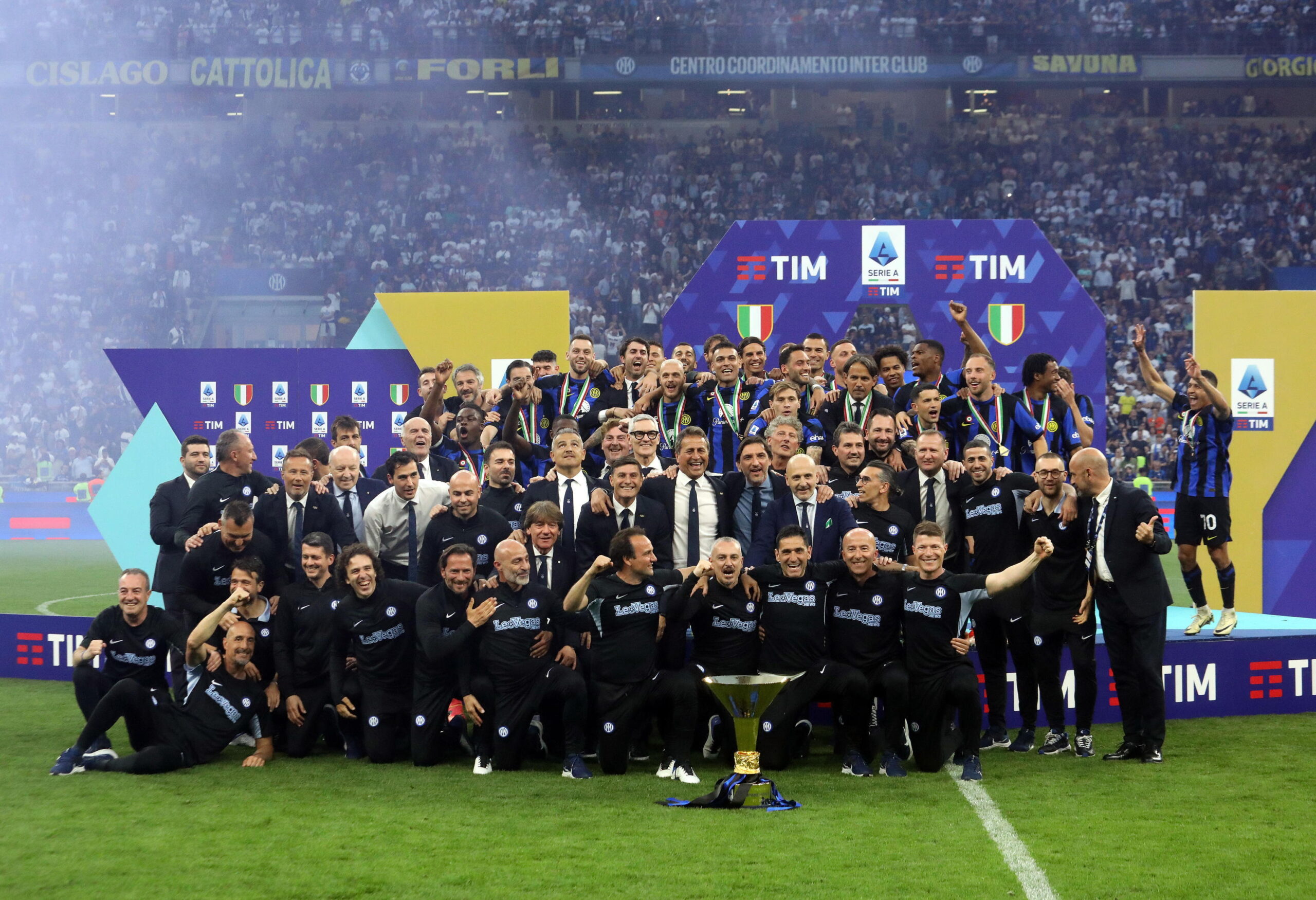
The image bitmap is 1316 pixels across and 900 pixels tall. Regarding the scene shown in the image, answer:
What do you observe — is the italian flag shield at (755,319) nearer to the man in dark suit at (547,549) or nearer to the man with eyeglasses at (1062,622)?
the man in dark suit at (547,549)

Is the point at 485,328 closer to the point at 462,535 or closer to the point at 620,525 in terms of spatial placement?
the point at 462,535

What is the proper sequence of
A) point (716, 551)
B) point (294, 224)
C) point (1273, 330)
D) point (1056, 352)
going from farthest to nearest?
point (294, 224) → point (1056, 352) → point (1273, 330) → point (716, 551)

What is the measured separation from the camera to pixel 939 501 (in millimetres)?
8297

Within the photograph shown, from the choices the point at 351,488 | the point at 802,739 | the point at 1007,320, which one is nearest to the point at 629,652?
the point at 802,739

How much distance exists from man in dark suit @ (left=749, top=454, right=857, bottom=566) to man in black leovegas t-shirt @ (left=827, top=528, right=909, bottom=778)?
0.22 meters

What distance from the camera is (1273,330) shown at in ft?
40.1

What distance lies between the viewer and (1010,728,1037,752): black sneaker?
791 cm

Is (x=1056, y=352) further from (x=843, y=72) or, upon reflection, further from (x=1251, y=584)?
(x=843, y=72)

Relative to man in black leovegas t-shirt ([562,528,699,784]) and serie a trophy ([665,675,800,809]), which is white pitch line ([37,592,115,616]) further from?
serie a trophy ([665,675,800,809])

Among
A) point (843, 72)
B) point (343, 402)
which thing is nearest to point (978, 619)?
point (343, 402)

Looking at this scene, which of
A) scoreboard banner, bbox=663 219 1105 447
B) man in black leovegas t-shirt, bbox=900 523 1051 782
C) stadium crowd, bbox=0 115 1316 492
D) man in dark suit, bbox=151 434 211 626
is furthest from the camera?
stadium crowd, bbox=0 115 1316 492

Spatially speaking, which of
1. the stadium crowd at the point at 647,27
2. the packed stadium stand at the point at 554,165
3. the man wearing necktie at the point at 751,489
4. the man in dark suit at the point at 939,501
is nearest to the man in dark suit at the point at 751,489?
the man wearing necktie at the point at 751,489

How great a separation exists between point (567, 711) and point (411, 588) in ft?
4.12

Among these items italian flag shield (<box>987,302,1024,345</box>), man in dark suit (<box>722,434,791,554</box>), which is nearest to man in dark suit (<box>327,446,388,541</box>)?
man in dark suit (<box>722,434,791,554</box>)
